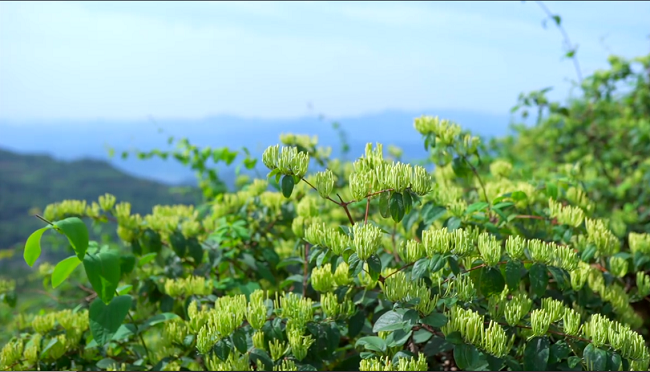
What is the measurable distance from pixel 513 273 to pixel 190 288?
2.68ft

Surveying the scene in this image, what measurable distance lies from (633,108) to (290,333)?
12.5 ft

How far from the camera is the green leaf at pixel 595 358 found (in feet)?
3.23

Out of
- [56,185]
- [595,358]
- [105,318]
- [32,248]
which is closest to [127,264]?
[105,318]

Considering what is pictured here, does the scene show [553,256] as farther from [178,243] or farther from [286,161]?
[178,243]

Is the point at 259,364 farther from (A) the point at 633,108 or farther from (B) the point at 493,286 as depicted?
(A) the point at 633,108

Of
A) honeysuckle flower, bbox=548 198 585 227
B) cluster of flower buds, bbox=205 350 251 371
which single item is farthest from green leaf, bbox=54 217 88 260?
honeysuckle flower, bbox=548 198 585 227

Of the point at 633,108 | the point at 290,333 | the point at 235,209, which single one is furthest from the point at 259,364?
the point at 633,108

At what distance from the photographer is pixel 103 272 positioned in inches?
44.5

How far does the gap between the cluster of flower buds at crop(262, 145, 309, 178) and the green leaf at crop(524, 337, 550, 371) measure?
53cm

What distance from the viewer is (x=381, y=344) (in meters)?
1.03

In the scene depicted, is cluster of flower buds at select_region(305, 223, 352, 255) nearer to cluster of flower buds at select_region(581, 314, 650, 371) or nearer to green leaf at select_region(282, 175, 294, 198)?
green leaf at select_region(282, 175, 294, 198)

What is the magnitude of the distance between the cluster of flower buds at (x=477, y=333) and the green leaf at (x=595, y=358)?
178 mm

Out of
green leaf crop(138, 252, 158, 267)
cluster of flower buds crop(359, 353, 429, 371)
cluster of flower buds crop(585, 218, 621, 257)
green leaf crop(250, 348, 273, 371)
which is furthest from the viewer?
green leaf crop(138, 252, 158, 267)

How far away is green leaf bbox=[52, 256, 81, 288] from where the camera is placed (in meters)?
1.18
